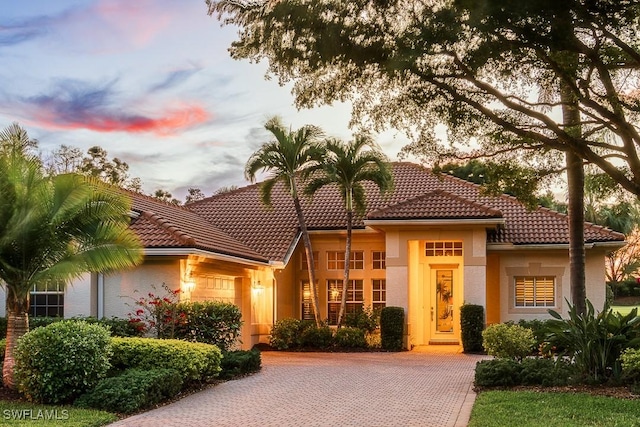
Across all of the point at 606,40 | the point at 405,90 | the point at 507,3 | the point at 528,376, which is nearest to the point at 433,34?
the point at 507,3

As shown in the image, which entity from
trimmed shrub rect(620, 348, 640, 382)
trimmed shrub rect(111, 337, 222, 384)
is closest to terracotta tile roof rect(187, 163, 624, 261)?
trimmed shrub rect(620, 348, 640, 382)

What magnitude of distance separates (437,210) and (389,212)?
4.78 ft

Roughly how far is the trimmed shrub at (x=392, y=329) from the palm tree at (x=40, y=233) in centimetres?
1157

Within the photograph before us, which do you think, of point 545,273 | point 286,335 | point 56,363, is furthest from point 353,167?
point 56,363

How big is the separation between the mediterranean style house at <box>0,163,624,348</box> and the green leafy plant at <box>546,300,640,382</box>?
9208mm

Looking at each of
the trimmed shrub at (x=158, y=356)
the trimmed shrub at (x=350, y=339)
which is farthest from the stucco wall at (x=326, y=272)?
the trimmed shrub at (x=158, y=356)

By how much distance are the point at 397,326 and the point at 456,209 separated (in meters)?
3.97

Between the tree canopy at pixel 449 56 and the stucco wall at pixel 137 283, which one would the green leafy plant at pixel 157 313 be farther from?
the tree canopy at pixel 449 56

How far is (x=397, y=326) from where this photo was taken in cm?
2400

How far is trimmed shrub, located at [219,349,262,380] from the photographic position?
16672 millimetres

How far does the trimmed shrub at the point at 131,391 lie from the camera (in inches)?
475

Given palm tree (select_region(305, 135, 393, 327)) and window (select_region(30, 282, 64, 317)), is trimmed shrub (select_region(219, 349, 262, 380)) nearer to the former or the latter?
window (select_region(30, 282, 64, 317))

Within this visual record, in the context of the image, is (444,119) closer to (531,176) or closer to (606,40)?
(606,40)

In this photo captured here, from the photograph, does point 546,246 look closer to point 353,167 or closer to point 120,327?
point 353,167
